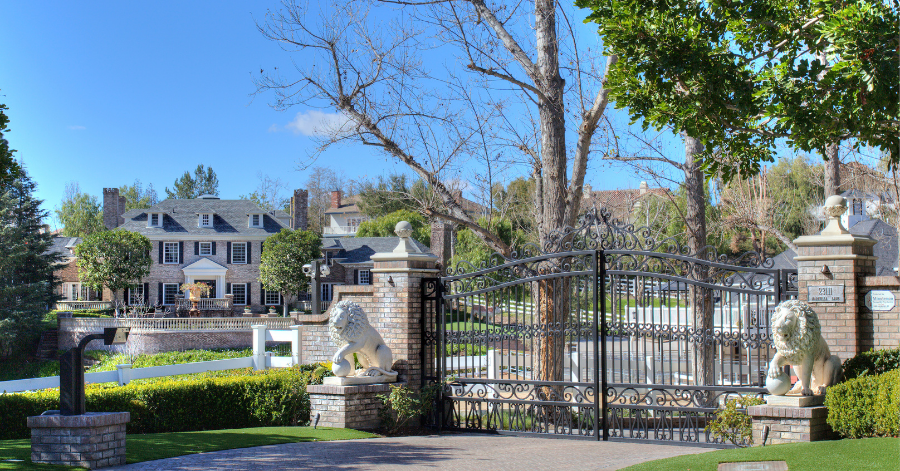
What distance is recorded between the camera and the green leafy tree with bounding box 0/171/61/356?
37531 millimetres

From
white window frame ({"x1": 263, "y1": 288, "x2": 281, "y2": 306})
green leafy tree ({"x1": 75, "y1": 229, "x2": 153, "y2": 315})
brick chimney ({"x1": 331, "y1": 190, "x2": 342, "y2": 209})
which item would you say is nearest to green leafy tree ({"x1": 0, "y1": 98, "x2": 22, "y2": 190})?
green leafy tree ({"x1": 75, "y1": 229, "x2": 153, "y2": 315})

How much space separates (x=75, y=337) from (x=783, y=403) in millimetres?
38539

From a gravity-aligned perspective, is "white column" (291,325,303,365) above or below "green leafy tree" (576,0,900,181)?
below

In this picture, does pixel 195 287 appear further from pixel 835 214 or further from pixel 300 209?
pixel 835 214

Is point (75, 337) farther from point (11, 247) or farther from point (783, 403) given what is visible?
point (783, 403)

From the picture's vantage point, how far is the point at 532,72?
1331 cm

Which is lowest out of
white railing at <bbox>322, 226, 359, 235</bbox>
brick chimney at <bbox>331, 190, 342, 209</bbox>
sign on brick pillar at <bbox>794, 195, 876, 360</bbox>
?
sign on brick pillar at <bbox>794, 195, 876, 360</bbox>

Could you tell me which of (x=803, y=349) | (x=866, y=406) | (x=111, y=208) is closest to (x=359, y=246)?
(x=111, y=208)

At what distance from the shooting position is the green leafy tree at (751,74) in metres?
6.09

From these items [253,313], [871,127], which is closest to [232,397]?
[871,127]

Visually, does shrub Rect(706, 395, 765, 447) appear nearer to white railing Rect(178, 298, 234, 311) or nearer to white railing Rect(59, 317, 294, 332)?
white railing Rect(59, 317, 294, 332)

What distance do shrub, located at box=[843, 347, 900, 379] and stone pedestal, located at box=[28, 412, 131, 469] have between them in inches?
302

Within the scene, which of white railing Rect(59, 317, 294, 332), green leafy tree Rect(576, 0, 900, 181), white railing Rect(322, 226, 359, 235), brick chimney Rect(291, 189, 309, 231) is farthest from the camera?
white railing Rect(322, 226, 359, 235)

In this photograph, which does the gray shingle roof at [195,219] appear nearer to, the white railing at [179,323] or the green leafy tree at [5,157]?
the white railing at [179,323]
